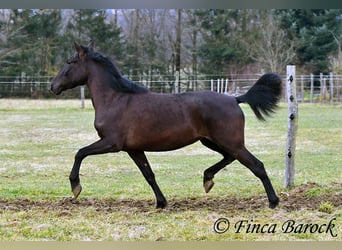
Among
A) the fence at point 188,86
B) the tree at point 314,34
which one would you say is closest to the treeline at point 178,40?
the tree at point 314,34

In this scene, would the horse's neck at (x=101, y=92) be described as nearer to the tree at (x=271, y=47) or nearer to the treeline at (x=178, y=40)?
the treeline at (x=178, y=40)

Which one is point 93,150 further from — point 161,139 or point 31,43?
point 31,43

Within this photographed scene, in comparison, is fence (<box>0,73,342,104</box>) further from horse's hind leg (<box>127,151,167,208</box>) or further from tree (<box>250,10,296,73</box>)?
horse's hind leg (<box>127,151,167,208</box>)

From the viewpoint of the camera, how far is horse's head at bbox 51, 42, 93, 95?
4418 mm

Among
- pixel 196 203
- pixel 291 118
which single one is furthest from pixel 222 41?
pixel 196 203

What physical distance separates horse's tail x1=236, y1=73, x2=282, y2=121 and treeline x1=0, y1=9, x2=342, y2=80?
4763 millimetres

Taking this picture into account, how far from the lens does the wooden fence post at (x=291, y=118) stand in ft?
17.2

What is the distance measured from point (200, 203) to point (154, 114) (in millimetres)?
1012

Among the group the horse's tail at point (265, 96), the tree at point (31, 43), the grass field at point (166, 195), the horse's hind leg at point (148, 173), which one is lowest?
the grass field at point (166, 195)

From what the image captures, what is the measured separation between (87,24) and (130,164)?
119 inches

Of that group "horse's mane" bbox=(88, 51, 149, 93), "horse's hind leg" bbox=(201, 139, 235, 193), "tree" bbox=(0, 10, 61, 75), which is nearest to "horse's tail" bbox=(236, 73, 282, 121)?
"horse's hind leg" bbox=(201, 139, 235, 193)

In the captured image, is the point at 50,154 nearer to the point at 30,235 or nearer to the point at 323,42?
the point at 30,235

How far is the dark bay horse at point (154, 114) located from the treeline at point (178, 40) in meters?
4.33

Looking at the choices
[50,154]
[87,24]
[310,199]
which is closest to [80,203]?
[310,199]
